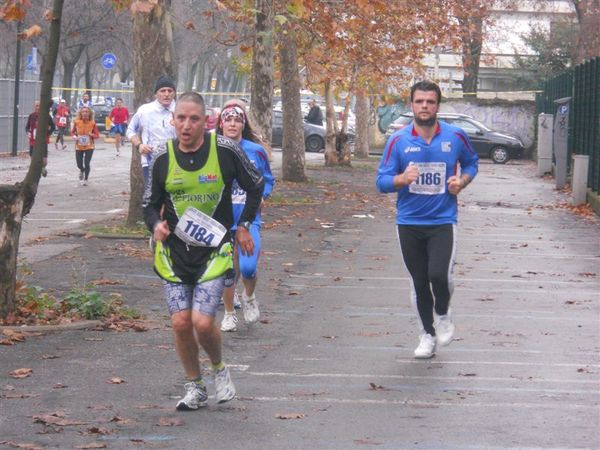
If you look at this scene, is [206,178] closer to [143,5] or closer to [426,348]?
[426,348]

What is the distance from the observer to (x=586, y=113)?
2703cm

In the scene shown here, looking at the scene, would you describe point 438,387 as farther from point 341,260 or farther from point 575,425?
point 341,260

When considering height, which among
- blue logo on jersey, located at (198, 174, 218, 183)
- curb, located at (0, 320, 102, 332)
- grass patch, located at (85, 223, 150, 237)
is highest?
blue logo on jersey, located at (198, 174, 218, 183)

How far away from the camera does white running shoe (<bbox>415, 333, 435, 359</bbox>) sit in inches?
370

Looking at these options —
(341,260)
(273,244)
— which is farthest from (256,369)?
(273,244)

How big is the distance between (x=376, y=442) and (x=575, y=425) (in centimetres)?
118

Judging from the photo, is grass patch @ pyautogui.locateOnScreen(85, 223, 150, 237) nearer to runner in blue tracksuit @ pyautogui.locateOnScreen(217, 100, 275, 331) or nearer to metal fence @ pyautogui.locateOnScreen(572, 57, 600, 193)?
runner in blue tracksuit @ pyautogui.locateOnScreen(217, 100, 275, 331)

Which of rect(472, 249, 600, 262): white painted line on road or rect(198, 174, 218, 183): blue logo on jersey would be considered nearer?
rect(198, 174, 218, 183): blue logo on jersey

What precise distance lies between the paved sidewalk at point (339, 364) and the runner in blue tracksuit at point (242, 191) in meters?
0.17

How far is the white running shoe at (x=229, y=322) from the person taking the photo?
1045 cm

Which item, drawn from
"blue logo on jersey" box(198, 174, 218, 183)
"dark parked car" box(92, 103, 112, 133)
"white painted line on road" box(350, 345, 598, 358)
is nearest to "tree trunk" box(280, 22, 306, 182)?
"white painted line on road" box(350, 345, 598, 358)

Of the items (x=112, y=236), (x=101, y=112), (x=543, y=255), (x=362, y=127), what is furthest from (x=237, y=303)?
(x=101, y=112)

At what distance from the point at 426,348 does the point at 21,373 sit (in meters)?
2.88

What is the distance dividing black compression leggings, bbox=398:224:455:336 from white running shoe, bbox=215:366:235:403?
2.22 m
